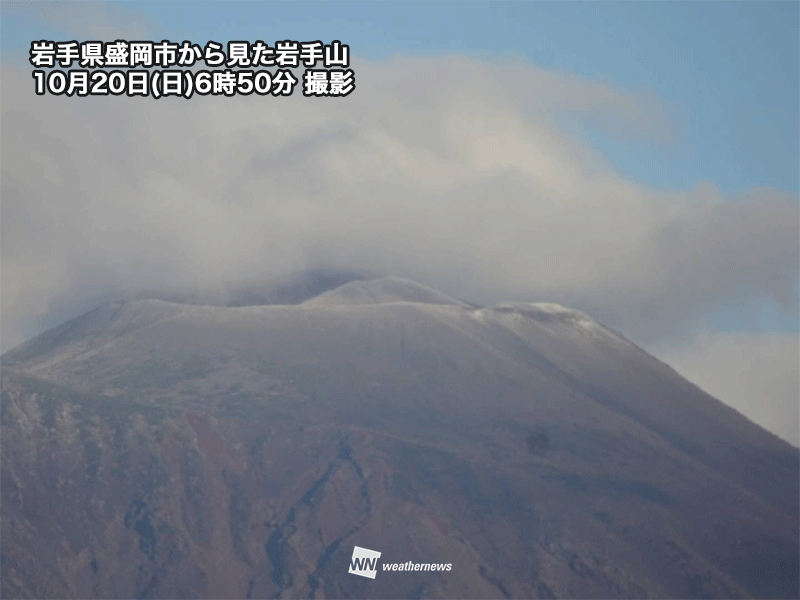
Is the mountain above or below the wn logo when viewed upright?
above

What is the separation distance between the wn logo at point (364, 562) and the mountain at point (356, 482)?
1.09 meters

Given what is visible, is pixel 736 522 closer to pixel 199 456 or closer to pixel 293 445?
pixel 293 445

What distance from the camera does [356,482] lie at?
157 meters

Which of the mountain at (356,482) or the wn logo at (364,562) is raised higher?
the mountain at (356,482)

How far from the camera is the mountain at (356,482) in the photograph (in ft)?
458

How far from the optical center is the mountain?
13975cm

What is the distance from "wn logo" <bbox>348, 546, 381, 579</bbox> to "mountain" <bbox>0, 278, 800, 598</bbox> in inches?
43.0

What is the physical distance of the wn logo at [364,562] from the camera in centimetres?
13775

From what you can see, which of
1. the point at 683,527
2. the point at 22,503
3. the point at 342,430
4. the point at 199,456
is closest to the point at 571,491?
the point at 683,527

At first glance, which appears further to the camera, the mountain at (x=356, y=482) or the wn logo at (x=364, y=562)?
the mountain at (x=356, y=482)

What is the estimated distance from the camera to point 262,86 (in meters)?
76.6

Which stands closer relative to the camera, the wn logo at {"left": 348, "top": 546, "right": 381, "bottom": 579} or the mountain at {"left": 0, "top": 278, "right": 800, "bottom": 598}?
the wn logo at {"left": 348, "top": 546, "right": 381, "bottom": 579}

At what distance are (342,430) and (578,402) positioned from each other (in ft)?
124

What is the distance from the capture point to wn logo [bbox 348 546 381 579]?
13775cm
